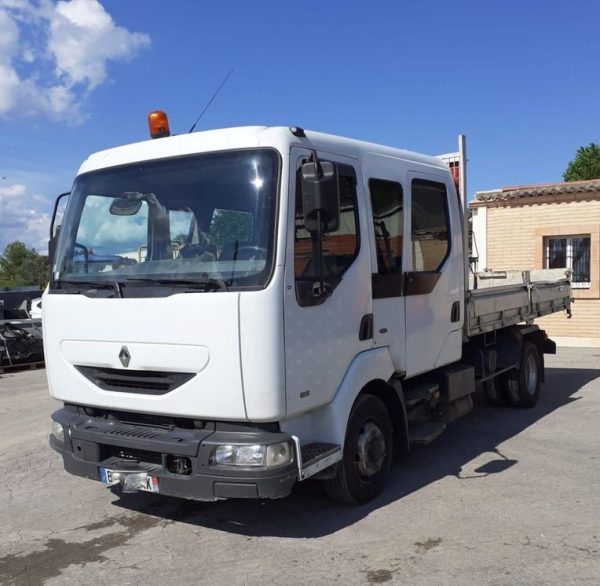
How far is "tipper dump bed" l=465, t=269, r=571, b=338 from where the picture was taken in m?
6.37

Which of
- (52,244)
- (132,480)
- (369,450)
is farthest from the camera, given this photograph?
(52,244)

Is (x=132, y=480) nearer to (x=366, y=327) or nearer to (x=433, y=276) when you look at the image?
(x=366, y=327)

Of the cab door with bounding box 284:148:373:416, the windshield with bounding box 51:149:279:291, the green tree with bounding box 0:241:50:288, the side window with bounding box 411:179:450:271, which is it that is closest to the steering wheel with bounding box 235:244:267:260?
the windshield with bounding box 51:149:279:291

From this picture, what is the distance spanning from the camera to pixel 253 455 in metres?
3.76

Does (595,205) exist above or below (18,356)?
above

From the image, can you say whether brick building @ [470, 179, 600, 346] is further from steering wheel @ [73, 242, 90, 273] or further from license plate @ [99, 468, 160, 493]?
license plate @ [99, 468, 160, 493]

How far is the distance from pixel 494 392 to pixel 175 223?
531 cm

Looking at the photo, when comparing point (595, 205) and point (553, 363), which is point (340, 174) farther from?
point (595, 205)

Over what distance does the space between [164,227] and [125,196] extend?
0.45 metres

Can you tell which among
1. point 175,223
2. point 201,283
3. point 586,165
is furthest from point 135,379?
point 586,165

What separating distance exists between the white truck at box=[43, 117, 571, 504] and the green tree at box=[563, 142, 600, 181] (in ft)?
101

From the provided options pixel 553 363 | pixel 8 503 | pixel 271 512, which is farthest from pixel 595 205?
pixel 8 503

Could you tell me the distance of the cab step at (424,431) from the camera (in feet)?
17.1

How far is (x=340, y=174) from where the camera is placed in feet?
14.5
